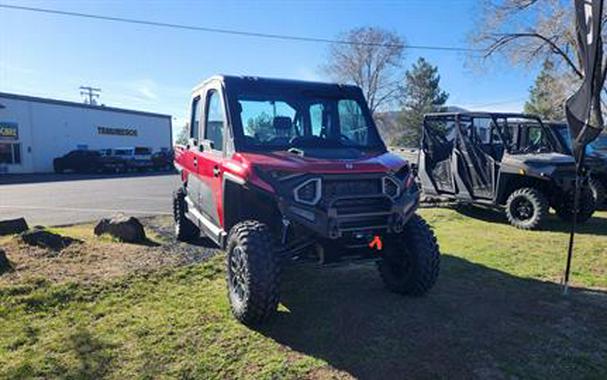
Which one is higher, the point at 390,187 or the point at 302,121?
the point at 302,121

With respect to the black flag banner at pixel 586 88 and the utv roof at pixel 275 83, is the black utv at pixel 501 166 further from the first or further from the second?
the utv roof at pixel 275 83

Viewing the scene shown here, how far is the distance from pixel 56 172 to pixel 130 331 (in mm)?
31529

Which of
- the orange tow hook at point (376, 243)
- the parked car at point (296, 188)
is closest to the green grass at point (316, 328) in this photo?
the parked car at point (296, 188)

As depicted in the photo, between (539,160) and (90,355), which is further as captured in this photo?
Result: (539,160)

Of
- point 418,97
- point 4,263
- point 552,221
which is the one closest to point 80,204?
point 4,263

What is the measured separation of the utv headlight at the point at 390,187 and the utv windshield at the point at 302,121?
892 millimetres

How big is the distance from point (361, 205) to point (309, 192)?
49 cm

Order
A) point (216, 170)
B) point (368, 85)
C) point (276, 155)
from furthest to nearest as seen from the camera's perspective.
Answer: point (368, 85) → point (216, 170) → point (276, 155)

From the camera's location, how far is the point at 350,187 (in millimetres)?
4023

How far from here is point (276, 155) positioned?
4.25 meters

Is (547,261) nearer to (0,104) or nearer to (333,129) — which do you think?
(333,129)

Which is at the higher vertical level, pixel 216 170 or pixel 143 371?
pixel 216 170

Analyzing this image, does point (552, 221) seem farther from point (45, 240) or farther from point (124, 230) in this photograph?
point (45, 240)

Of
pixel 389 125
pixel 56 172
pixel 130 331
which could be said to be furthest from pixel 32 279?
pixel 389 125
